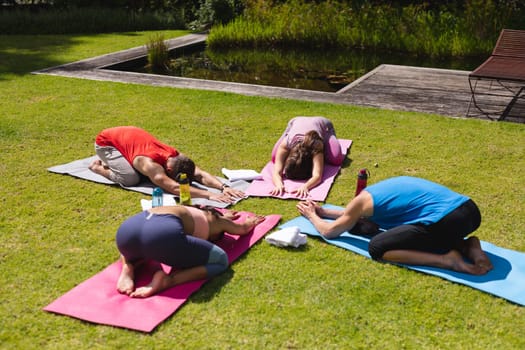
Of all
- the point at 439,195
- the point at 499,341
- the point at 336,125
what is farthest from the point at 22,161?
the point at 499,341

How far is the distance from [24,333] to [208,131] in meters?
4.35

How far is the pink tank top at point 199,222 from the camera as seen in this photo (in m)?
3.95

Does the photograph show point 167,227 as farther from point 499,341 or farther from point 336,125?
point 336,125

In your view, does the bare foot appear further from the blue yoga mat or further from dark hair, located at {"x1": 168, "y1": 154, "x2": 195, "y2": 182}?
dark hair, located at {"x1": 168, "y1": 154, "x2": 195, "y2": 182}

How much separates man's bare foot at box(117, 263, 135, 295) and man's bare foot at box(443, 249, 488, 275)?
2.35 m

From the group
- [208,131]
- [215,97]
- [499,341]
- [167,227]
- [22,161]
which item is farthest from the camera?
[215,97]

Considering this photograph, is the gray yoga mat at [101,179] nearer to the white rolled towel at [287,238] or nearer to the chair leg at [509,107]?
the white rolled towel at [287,238]

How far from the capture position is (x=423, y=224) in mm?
3939

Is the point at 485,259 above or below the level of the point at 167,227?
below

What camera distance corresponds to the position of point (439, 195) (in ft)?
13.0

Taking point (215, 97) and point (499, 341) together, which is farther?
point (215, 97)

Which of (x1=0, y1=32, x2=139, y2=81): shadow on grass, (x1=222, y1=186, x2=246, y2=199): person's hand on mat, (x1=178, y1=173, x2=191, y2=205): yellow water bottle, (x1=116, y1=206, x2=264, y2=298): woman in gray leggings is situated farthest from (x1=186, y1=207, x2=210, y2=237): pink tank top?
(x1=0, y1=32, x2=139, y2=81): shadow on grass

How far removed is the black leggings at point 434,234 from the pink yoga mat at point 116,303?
4.79 feet

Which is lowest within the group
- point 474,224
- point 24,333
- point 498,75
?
point 24,333
